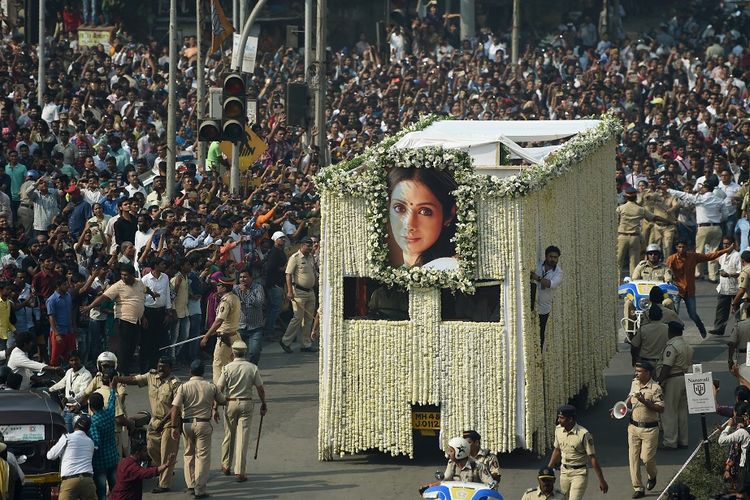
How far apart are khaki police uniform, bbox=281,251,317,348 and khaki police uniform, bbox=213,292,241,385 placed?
11.3ft

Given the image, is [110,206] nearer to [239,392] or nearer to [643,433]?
[239,392]

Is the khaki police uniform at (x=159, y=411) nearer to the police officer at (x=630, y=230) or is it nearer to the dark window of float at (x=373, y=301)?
the dark window of float at (x=373, y=301)

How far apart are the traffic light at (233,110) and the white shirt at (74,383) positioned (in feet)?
17.5

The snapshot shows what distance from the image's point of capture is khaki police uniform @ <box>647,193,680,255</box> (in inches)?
1168

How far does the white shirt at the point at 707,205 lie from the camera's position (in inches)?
1181

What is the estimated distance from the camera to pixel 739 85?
39281 millimetres

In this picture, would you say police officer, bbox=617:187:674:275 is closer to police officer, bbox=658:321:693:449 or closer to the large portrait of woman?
police officer, bbox=658:321:693:449

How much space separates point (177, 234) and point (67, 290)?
3.24 meters

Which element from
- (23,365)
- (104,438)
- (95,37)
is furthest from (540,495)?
(95,37)

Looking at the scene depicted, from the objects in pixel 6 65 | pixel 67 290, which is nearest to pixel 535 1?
pixel 6 65

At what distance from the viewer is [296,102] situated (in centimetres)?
2875

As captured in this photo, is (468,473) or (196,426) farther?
(196,426)

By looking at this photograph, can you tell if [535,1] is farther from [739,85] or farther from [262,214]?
[262,214]

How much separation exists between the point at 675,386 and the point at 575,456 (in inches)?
135
